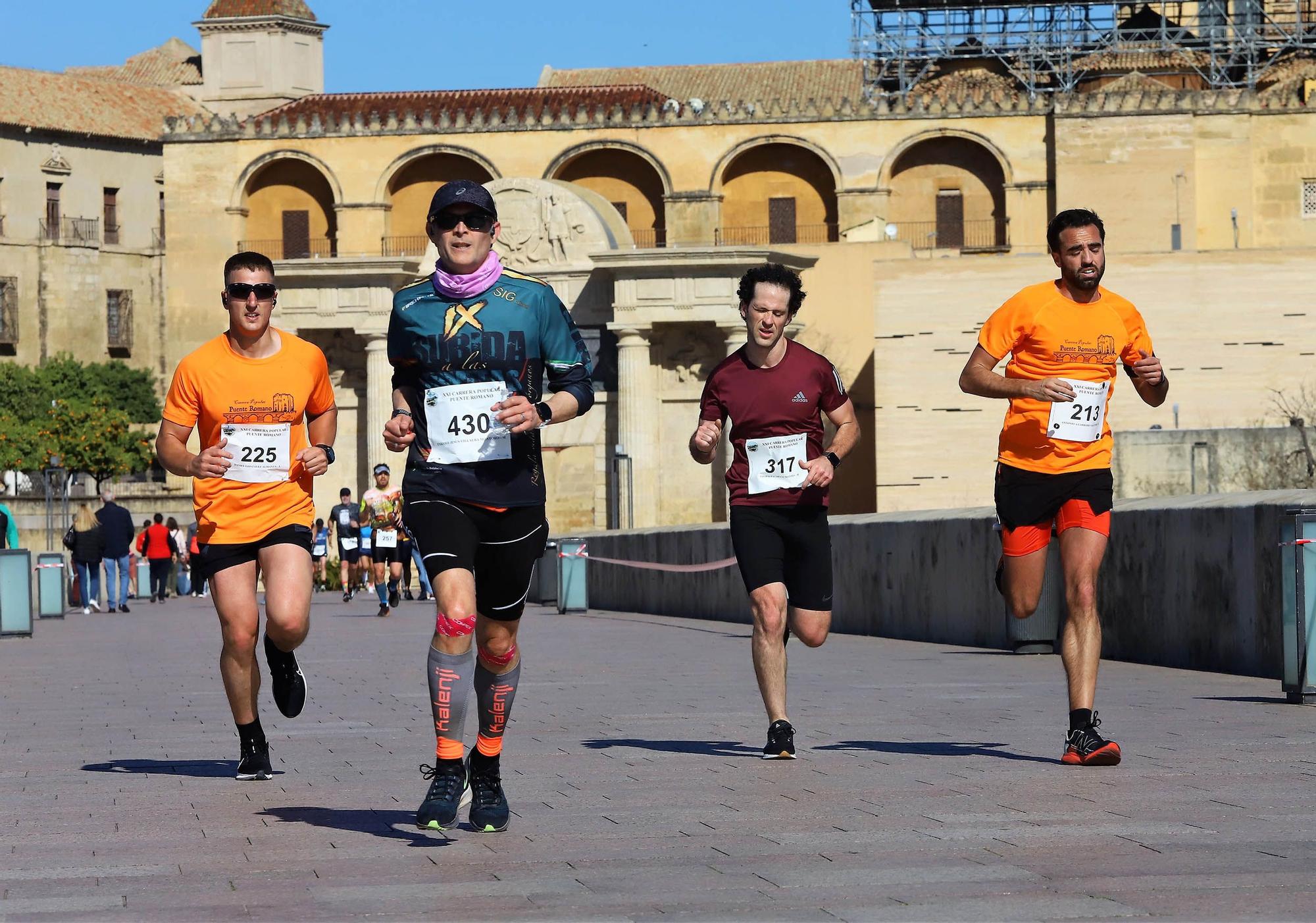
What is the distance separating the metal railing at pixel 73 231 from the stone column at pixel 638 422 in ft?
172

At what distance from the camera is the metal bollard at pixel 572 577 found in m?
28.4

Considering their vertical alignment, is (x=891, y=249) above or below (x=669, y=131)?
below

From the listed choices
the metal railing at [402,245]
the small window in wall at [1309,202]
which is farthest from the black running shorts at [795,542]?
the small window in wall at [1309,202]

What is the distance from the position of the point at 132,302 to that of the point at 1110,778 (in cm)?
9538

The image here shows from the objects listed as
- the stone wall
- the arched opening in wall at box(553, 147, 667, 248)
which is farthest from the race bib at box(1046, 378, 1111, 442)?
the arched opening in wall at box(553, 147, 667, 248)

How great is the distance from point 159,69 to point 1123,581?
10537 centimetres

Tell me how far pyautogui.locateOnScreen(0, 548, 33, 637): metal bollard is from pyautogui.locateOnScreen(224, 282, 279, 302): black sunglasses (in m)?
16.1

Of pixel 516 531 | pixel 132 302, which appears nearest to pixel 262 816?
pixel 516 531

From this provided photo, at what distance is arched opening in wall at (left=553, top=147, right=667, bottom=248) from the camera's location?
7406cm

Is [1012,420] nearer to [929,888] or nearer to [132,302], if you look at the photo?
[929,888]

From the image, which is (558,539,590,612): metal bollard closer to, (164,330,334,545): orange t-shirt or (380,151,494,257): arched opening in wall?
(164,330,334,545): orange t-shirt

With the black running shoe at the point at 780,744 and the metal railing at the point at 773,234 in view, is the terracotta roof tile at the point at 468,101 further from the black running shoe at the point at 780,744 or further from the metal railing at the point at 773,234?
the black running shoe at the point at 780,744

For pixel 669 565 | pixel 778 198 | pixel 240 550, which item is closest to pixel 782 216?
pixel 778 198

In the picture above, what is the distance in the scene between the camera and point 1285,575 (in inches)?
430
